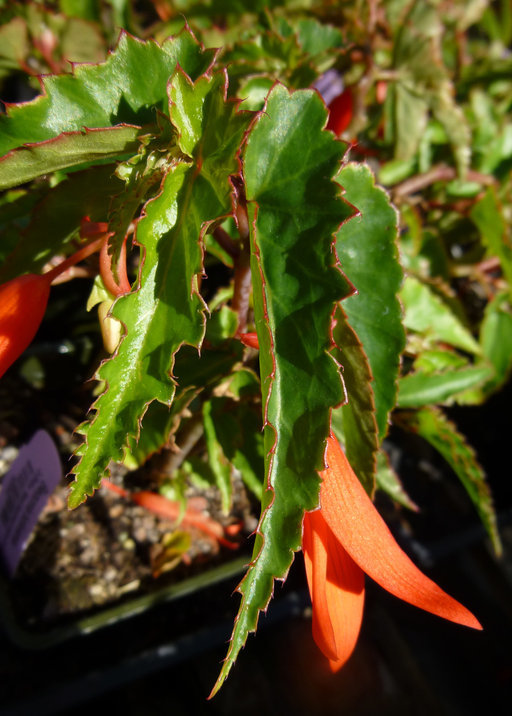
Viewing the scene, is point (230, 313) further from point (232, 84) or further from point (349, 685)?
point (349, 685)

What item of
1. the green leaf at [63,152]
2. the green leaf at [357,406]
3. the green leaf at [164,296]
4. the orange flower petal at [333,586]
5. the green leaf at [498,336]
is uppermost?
the green leaf at [63,152]

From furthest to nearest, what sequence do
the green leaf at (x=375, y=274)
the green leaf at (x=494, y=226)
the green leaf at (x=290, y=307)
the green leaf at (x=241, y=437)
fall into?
the green leaf at (x=494, y=226) < the green leaf at (x=241, y=437) < the green leaf at (x=375, y=274) < the green leaf at (x=290, y=307)

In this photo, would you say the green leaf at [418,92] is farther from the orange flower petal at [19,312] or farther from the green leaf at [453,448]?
the orange flower petal at [19,312]

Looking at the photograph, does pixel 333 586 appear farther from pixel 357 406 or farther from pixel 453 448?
pixel 453 448

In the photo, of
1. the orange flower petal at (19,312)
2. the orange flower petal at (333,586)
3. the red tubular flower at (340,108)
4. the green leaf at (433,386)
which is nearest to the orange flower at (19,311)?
the orange flower petal at (19,312)

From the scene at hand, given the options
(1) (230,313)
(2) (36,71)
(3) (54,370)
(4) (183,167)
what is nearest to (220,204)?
(4) (183,167)

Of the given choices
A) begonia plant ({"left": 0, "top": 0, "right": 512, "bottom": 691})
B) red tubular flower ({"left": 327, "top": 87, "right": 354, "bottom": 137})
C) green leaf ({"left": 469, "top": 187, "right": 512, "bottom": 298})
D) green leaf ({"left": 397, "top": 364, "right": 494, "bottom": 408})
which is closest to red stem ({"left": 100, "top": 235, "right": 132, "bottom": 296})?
begonia plant ({"left": 0, "top": 0, "right": 512, "bottom": 691})
